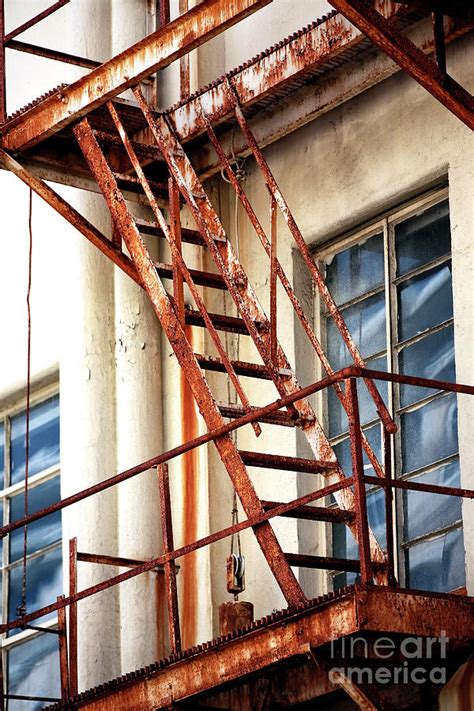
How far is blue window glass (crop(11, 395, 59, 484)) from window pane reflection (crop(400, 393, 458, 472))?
4054 millimetres

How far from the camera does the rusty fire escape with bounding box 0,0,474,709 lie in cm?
1191

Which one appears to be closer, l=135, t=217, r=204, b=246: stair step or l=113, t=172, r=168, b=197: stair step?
l=135, t=217, r=204, b=246: stair step

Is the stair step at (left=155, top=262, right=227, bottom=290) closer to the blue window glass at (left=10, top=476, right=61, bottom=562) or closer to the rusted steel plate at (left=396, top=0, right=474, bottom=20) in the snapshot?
the rusted steel plate at (left=396, top=0, right=474, bottom=20)

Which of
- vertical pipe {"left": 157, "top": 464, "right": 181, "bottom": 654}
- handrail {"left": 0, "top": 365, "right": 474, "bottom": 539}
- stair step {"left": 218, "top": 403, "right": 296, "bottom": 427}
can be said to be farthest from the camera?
stair step {"left": 218, "top": 403, "right": 296, "bottom": 427}

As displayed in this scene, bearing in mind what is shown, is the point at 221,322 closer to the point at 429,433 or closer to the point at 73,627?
the point at 429,433

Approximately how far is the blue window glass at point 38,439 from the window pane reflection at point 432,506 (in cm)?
418

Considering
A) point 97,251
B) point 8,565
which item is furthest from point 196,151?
point 8,565

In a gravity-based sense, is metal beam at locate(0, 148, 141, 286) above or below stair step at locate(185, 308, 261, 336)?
above

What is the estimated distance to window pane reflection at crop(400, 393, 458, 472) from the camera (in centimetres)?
1385

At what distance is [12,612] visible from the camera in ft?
56.9

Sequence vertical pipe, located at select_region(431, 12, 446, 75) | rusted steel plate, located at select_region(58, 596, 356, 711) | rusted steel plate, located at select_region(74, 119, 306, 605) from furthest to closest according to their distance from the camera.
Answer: vertical pipe, located at select_region(431, 12, 446, 75) < rusted steel plate, located at select_region(74, 119, 306, 605) < rusted steel plate, located at select_region(58, 596, 356, 711)

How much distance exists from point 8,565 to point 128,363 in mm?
2584

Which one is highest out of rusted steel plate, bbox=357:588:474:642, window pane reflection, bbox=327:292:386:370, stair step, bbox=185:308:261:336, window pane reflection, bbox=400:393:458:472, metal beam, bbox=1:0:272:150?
metal beam, bbox=1:0:272:150

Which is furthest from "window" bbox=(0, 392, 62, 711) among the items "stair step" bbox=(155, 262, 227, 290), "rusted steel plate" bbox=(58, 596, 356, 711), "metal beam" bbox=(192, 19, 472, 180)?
"rusted steel plate" bbox=(58, 596, 356, 711)
